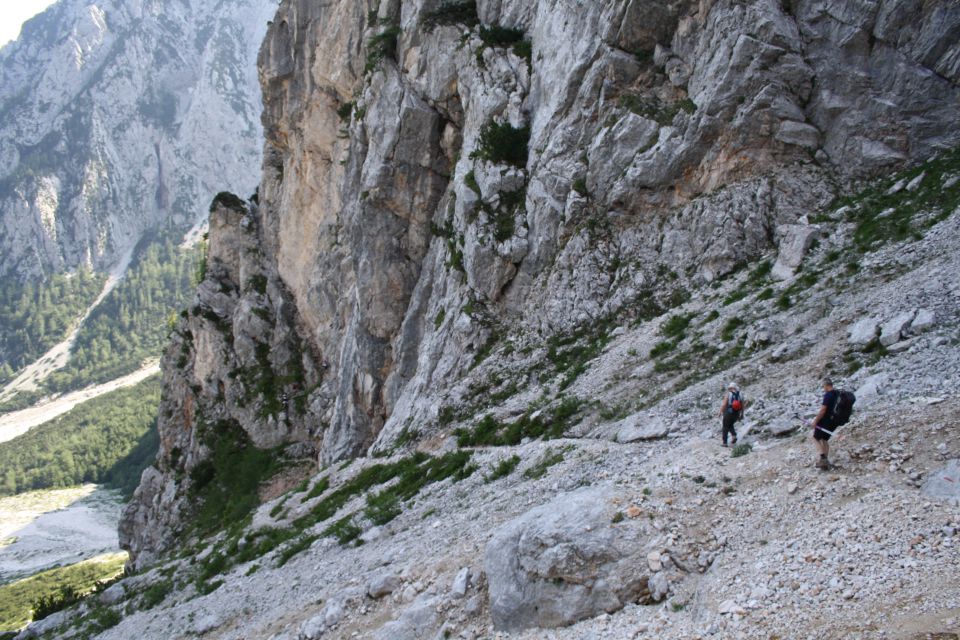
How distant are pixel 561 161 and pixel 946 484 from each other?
2293cm

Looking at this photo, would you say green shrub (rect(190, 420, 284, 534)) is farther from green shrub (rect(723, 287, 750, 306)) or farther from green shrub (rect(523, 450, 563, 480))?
green shrub (rect(723, 287, 750, 306))

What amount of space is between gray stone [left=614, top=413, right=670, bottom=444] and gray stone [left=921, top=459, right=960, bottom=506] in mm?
6915

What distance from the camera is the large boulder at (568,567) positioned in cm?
984

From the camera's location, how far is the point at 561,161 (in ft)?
95.2

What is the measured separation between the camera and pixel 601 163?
27281mm

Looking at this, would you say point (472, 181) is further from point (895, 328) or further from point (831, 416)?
point (831, 416)

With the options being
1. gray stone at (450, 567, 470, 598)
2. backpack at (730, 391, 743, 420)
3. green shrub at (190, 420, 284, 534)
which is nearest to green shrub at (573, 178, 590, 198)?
backpack at (730, 391, 743, 420)

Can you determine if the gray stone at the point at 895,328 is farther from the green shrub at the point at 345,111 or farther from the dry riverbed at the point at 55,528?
the dry riverbed at the point at 55,528

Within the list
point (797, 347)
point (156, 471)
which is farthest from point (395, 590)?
point (156, 471)

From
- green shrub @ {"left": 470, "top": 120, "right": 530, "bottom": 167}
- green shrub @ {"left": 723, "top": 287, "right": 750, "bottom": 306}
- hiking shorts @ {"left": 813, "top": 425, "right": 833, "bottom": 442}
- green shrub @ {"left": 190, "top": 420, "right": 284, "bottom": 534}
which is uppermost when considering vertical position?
green shrub @ {"left": 470, "top": 120, "right": 530, "bottom": 167}

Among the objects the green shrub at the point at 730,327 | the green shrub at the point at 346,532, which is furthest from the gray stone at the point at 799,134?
the green shrub at the point at 346,532

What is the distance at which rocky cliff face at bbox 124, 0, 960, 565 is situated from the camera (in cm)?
2273

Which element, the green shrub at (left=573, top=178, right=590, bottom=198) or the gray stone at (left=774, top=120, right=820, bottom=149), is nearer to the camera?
the gray stone at (left=774, top=120, right=820, bottom=149)

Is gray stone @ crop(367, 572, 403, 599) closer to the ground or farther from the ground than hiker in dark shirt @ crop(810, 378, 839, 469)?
closer to the ground
